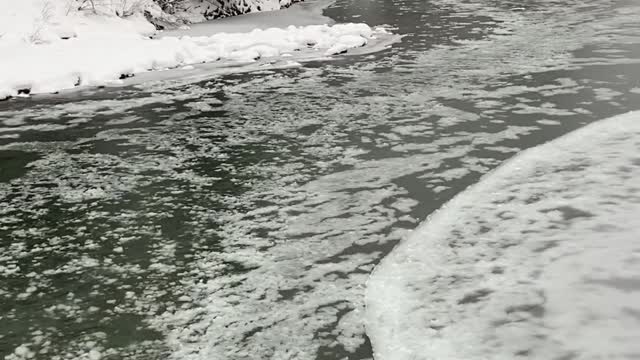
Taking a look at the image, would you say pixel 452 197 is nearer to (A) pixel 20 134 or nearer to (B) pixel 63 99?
(A) pixel 20 134

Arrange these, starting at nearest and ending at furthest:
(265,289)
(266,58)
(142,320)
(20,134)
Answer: (142,320) < (265,289) < (20,134) < (266,58)

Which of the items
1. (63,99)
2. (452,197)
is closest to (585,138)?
(452,197)

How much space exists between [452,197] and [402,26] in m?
11.4

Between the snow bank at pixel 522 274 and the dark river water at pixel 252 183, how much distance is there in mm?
275

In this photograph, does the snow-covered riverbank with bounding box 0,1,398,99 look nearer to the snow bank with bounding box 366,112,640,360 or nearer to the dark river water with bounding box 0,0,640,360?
the dark river water with bounding box 0,0,640,360

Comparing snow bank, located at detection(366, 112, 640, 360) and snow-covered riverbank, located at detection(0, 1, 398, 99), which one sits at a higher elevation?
snow-covered riverbank, located at detection(0, 1, 398, 99)

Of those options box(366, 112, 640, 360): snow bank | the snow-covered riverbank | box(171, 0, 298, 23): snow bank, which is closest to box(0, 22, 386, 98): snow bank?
the snow-covered riverbank

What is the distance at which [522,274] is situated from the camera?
4.57 metres

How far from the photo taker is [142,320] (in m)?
4.29

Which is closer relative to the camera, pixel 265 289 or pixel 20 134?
pixel 265 289

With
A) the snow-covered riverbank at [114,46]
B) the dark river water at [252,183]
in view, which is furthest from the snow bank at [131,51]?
the dark river water at [252,183]

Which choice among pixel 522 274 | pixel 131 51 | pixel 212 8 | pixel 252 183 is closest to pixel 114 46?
pixel 131 51

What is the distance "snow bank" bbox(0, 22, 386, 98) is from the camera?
11.5 m

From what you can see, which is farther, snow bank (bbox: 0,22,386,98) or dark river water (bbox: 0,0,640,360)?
snow bank (bbox: 0,22,386,98)
